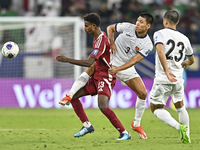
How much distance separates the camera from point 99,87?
6.32 metres

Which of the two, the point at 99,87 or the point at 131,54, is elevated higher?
the point at 131,54

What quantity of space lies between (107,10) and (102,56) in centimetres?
954

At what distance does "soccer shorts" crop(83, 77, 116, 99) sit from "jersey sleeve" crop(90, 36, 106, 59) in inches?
19.1

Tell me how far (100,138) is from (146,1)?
12.3 meters

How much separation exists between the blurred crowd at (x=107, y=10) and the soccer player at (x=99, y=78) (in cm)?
789

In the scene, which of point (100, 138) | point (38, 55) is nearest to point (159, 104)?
point (100, 138)

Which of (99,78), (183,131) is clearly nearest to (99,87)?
(99,78)

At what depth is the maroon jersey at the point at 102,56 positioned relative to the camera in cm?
613

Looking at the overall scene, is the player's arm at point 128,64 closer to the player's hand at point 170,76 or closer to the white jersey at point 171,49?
the white jersey at point 171,49

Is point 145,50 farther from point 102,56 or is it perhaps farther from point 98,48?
point 98,48

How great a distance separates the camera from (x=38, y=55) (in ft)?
42.1

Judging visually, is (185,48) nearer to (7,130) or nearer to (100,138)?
(100,138)

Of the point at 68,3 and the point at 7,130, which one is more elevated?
the point at 68,3

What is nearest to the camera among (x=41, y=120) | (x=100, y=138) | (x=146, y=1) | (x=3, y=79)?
(x=100, y=138)
